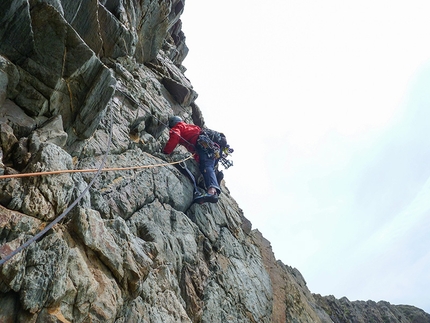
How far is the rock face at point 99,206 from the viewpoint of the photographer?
14.8 ft

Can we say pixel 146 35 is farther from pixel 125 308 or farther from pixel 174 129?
pixel 125 308

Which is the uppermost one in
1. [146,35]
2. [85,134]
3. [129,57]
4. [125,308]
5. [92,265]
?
[146,35]

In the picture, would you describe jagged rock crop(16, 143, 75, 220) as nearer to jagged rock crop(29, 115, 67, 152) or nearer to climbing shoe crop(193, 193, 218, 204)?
jagged rock crop(29, 115, 67, 152)

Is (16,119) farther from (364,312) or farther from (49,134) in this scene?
(364,312)

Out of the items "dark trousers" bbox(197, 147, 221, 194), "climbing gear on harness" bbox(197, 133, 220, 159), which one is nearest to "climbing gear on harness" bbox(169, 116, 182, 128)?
Result: "climbing gear on harness" bbox(197, 133, 220, 159)

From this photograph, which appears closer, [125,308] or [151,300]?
[125,308]

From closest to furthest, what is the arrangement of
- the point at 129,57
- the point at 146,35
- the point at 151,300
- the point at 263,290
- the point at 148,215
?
the point at 151,300
the point at 148,215
the point at 263,290
the point at 129,57
the point at 146,35

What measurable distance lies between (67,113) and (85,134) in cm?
70

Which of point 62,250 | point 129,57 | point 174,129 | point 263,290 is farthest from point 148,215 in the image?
point 129,57

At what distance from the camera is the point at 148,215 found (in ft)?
27.3

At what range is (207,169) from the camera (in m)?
12.3

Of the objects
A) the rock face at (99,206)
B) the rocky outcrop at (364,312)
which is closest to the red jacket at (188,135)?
the rock face at (99,206)

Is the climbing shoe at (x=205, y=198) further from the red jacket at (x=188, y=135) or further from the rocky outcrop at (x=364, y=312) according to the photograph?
the rocky outcrop at (x=364, y=312)

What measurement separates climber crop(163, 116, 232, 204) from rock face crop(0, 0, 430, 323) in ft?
1.57
